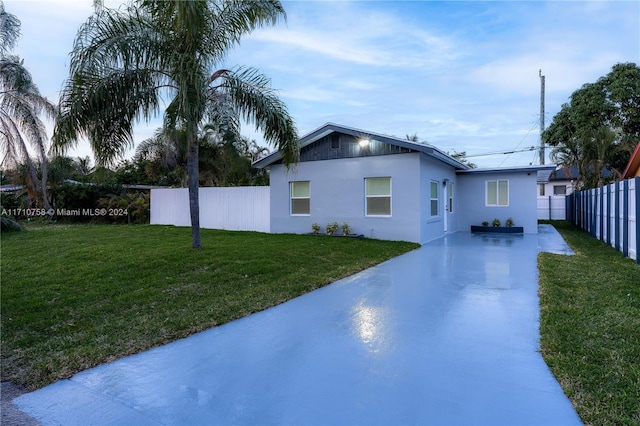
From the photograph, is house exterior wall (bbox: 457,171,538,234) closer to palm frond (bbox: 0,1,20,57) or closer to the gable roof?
the gable roof

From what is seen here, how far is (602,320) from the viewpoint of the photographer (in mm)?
4203

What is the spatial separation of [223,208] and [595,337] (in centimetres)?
1365

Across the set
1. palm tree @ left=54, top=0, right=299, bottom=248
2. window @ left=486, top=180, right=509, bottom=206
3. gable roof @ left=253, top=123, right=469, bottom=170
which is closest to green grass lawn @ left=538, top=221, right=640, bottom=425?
gable roof @ left=253, top=123, right=469, bottom=170

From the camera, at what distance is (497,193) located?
15.3 m

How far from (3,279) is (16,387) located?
422 centimetres

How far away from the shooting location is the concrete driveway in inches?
103

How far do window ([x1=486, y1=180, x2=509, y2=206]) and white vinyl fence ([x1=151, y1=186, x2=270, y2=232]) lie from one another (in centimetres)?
913

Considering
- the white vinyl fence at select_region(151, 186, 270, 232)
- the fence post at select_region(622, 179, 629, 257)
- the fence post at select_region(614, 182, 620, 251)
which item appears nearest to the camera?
the fence post at select_region(622, 179, 629, 257)

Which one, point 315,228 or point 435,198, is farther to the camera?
point 435,198

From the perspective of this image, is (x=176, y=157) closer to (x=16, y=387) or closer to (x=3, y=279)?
(x=3, y=279)

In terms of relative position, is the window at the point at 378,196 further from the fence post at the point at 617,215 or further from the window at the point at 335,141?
the fence post at the point at 617,215

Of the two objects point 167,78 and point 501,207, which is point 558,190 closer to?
point 501,207

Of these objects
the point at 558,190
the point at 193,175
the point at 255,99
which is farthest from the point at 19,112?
the point at 558,190

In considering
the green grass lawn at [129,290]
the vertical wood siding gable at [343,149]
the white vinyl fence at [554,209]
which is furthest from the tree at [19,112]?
the white vinyl fence at [554,209]
